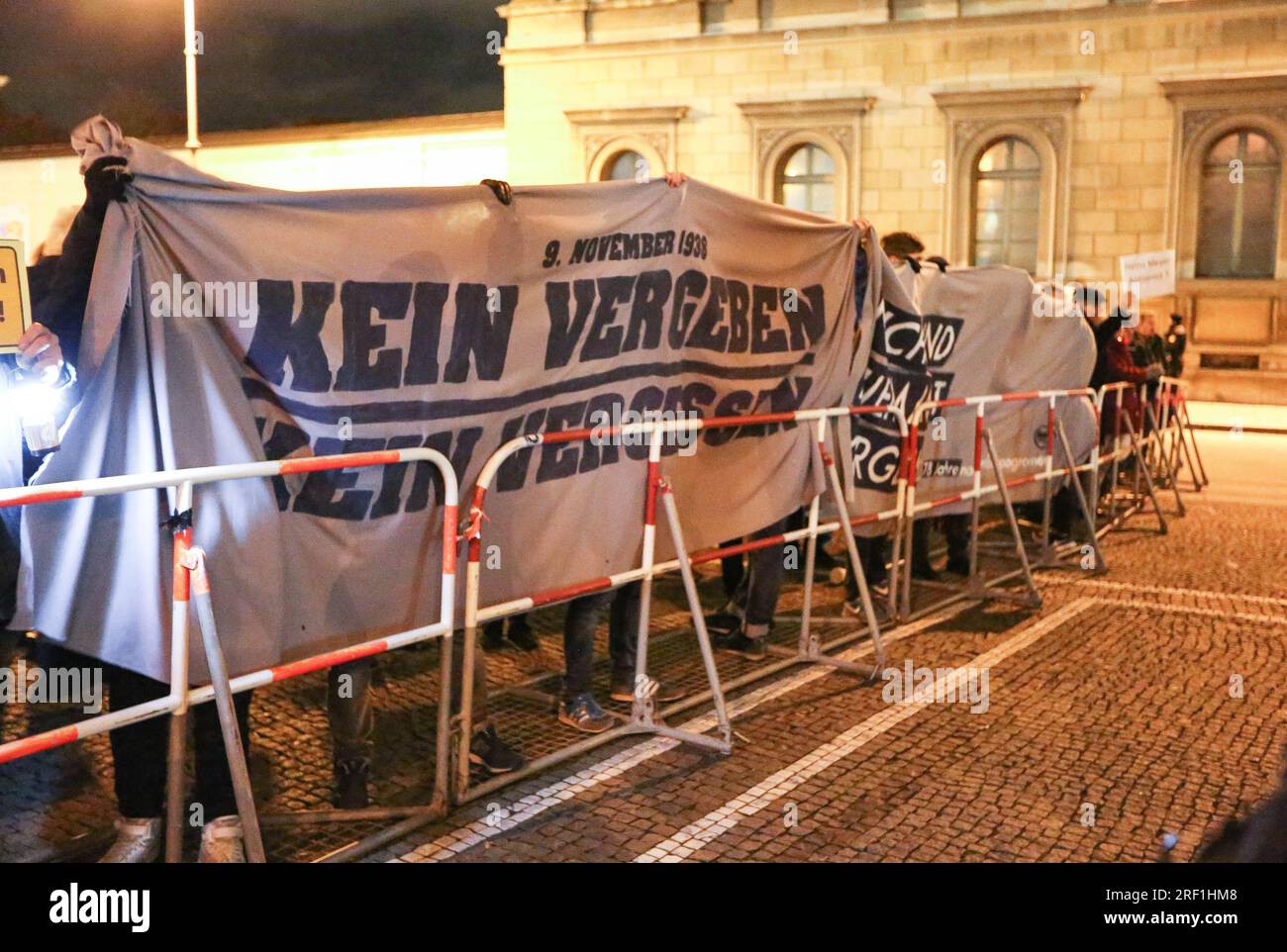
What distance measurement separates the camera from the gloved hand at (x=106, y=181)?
3.83 metres

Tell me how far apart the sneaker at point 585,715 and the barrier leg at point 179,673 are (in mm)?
2226

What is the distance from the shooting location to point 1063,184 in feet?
83.7

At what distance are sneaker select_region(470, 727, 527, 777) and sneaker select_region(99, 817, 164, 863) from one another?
132cm

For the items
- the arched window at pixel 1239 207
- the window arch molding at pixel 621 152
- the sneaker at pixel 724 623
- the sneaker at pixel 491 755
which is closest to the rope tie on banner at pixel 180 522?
the sneaker at pixel 491 755

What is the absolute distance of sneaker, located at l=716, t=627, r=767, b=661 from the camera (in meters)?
7.05

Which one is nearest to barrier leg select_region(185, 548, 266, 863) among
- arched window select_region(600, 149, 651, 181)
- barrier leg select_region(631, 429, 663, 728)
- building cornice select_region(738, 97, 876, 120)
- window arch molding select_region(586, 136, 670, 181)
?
barrier leg select_region(631, 429, 663, 728)

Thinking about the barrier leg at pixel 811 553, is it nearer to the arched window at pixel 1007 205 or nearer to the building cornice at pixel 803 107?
the arched window at pixel 1007 205

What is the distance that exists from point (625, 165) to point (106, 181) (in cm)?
2702

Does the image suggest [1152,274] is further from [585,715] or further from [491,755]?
[491,755]

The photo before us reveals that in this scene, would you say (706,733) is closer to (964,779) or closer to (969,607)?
(964,779)

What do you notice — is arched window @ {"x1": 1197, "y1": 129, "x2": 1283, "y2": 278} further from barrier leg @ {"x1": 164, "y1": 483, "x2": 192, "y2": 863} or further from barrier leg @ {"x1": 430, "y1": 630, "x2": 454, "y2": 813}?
barrier leg @ {"x1": 164, "y1": 483, "x2": 192, "y2": 863}

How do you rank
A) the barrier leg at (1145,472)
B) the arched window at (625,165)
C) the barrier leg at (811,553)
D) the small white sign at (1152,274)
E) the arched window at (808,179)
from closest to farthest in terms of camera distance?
the barrier leg at (811,553) → the barrier leg at (1145,472) → the small white sign at (1152,274) → the arched window at (808,179) → the arched window at (625,165)

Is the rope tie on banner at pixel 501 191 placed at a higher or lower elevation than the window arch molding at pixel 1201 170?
lower
